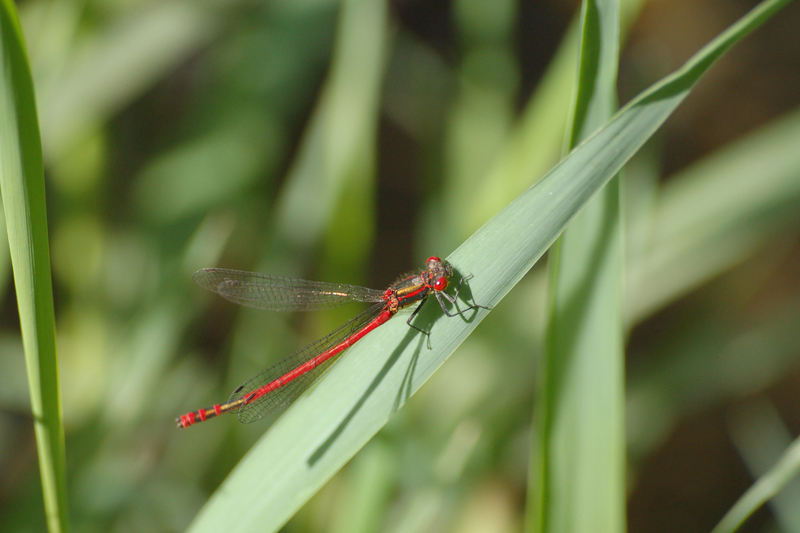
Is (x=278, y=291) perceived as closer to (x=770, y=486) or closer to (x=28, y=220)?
(x=28, y=220)

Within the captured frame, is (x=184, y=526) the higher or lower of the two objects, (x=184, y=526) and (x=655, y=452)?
the higher

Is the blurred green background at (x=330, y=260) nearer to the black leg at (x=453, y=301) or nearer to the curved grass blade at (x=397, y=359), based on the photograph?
the black leg at (x=453, y=301)

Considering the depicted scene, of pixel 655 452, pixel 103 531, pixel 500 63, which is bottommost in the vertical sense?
pixel 655 452

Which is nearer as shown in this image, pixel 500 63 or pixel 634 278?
pixel 634 278

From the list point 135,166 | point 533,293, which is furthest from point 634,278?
point 135,166

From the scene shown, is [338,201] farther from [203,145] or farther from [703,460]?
[703,460]

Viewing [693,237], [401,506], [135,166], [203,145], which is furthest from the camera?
[135,166]

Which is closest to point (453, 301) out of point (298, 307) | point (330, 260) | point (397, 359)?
point (397, 359)
